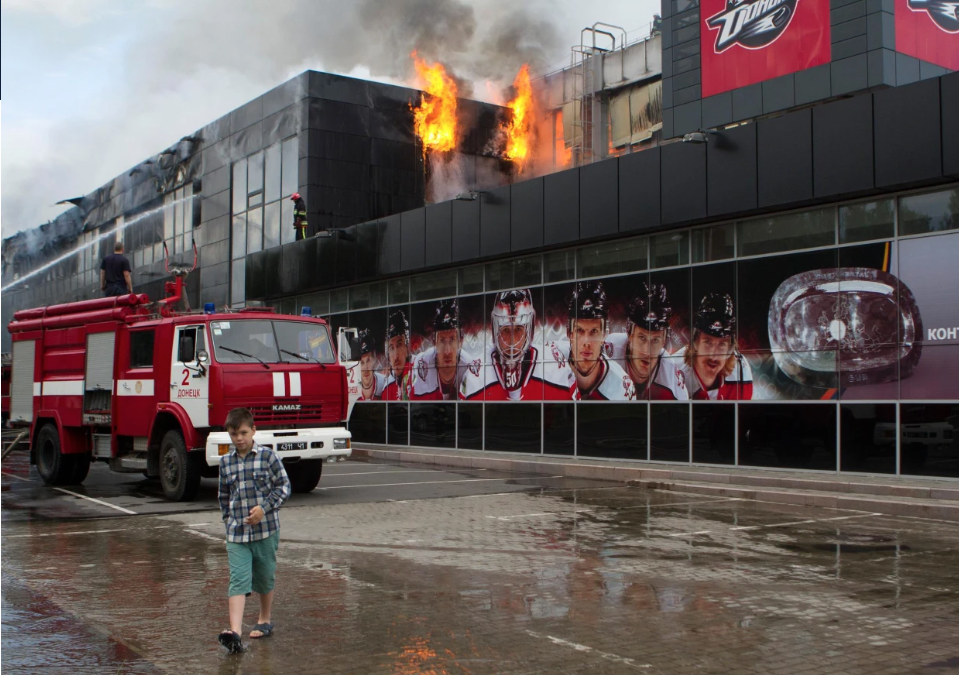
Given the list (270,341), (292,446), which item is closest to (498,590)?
(292,446)

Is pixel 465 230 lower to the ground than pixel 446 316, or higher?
higher

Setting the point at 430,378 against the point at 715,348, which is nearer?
the point at 715,348

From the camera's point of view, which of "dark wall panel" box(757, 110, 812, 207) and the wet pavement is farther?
"dark wall panel" box(757, 110, 812, 207)

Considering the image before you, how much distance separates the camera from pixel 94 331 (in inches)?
624

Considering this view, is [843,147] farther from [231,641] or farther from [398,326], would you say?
[398,326]

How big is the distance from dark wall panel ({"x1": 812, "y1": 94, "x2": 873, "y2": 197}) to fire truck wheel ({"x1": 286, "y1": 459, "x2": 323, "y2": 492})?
990 cm

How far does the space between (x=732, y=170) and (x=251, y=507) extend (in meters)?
14.1

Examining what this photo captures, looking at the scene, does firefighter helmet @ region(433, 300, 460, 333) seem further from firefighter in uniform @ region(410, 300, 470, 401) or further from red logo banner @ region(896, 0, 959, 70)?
red logo banner @ region(896, 0, 959, 70)

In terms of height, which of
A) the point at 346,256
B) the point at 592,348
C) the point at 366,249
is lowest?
the point at 592,348

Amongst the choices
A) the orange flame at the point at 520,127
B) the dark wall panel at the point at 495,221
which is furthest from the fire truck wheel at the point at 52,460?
the orange flame at the point at 520,127

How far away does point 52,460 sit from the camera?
16.5 meters

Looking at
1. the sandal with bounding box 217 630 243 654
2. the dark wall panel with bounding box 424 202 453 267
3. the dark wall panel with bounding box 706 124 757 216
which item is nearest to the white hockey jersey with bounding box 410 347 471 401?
the dark wall panel with bounding box 424 202 453 267

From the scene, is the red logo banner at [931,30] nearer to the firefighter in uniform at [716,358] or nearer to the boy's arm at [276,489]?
the firefighter in uniform at [716,358]

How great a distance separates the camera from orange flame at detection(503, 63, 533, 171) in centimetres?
3553
